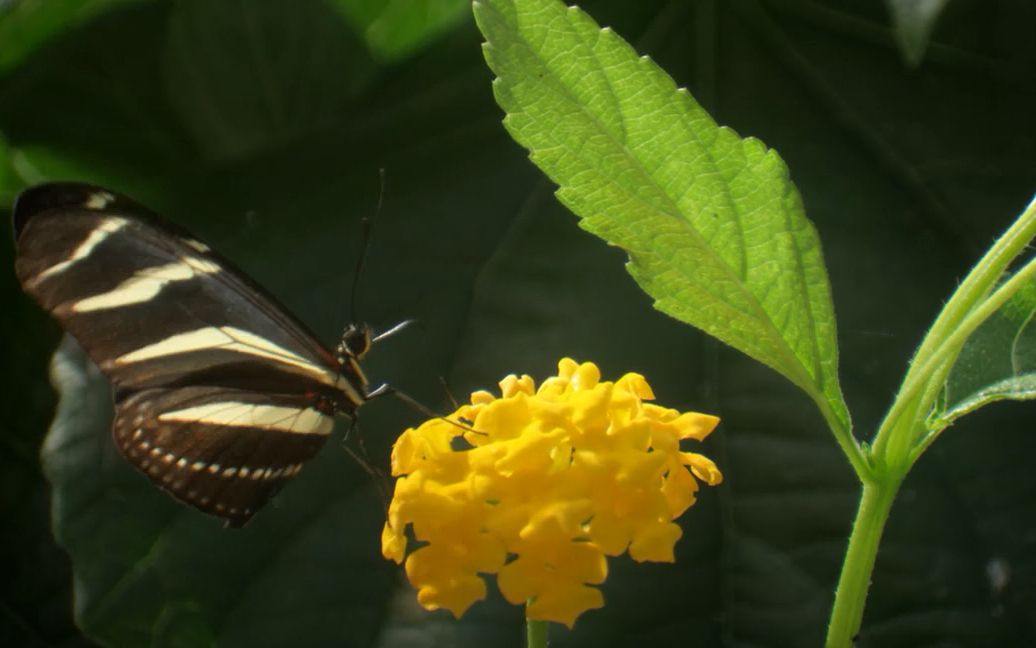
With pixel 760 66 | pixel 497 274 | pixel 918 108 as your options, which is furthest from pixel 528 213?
pixel 918 108

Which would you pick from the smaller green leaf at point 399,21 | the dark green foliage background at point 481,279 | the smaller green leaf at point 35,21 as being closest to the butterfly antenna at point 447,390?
the dark green foliage background at point 481,279

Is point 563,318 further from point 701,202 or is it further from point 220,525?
point 701,202

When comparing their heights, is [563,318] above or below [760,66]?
below

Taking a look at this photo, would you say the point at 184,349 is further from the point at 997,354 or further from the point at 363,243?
the point at 997,354

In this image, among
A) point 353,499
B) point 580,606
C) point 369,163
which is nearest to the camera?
point 580,606

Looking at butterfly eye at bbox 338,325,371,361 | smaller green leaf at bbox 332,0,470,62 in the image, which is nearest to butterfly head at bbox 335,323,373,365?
butterfly eye at bbox 338,325,371,361

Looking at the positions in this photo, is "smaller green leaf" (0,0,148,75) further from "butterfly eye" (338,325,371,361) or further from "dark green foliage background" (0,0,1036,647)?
"butterfly eye" (338,325,371,361)

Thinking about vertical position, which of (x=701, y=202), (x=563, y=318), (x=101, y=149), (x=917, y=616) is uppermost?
(x=701, y=202)

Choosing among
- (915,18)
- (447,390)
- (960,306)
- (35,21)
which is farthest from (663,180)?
(35,21)
